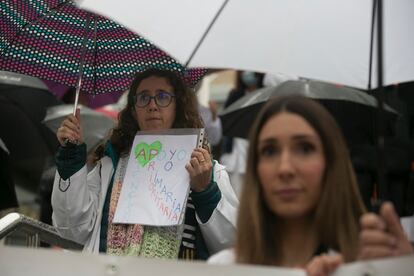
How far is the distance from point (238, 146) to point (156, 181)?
5.21m

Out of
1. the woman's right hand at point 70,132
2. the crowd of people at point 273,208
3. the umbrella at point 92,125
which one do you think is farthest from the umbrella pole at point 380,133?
the umbrella at point 92,125

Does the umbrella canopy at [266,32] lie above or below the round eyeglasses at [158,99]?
above

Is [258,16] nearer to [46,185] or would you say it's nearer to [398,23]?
[398,23]

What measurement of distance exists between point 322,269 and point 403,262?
0.26 meters

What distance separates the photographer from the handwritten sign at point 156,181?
444 centimetres

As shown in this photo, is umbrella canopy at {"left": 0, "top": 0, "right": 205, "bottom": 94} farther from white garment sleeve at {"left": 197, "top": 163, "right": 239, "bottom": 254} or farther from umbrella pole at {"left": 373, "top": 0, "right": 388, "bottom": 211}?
umbrella pole at {"left": 373, "top": 0, "right": 388, "bottom": 211}

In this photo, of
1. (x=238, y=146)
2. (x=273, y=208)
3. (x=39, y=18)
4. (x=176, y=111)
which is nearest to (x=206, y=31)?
(x=176, y=111)

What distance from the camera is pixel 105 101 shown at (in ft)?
27.0

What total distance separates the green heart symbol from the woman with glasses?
120mm

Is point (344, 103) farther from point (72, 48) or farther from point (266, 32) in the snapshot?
point (266, 32)

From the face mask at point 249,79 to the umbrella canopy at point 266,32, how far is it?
6114mm

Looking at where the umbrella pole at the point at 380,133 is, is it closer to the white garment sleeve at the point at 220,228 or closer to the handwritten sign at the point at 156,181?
the white garment sleeve at the point at 220,228

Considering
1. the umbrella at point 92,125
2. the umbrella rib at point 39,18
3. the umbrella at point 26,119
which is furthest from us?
the umbrella at point 92,125

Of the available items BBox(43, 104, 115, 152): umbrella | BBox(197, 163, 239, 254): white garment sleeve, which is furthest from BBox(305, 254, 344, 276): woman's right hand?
BBox(43, 104, 115, 152): umbrella
